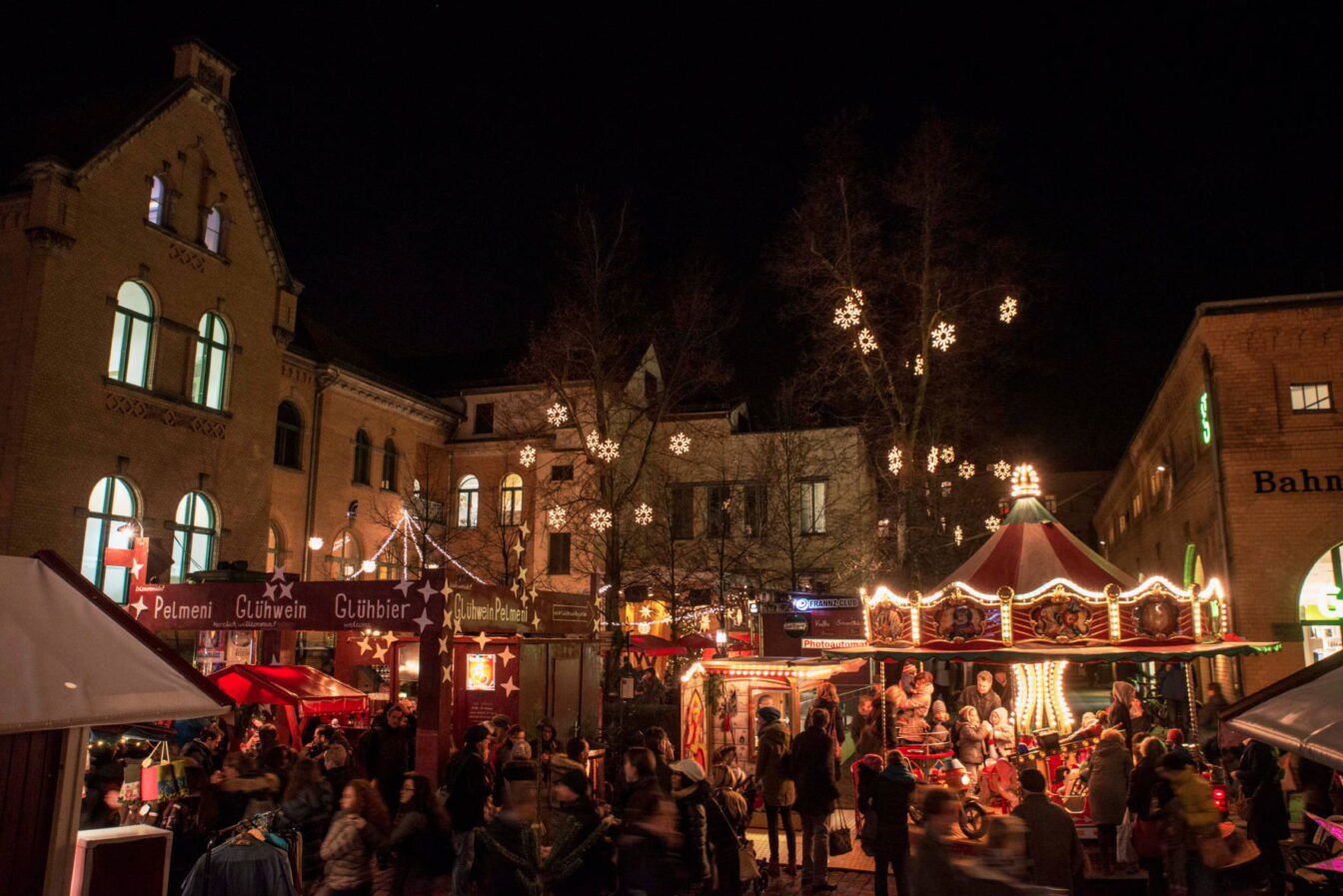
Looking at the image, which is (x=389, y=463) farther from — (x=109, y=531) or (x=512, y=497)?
(x=109, y=531)

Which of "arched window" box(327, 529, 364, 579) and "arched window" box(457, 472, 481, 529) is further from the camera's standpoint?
"arched window" box(457, 472, 481, 529)

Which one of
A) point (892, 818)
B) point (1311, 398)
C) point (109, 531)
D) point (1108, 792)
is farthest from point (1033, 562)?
point (109, 531)

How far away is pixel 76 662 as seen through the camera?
527cm

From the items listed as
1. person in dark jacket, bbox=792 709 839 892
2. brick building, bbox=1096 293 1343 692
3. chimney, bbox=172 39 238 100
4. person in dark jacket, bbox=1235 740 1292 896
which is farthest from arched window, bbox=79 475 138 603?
brick building, bbox=1096 293 1343 692

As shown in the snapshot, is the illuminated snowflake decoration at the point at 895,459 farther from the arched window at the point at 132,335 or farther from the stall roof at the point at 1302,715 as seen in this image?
the arched window at the point at 132,335

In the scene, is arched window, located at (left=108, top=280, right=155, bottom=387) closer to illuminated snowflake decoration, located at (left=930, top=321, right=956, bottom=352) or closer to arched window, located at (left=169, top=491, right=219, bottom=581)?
arched window, located at (left=169, top=491, right=219, bottom=581)

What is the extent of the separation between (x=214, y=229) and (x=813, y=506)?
20.4 m

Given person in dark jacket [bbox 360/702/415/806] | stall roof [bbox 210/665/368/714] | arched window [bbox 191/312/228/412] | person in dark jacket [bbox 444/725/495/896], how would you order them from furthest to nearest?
arched window [bbox 191/312/228/412]
stall roof [bbox 210/665/368/714]
person in dark jacket [bbox 360/702/415/806]
person in dark jacket [bbox 444/725/495/896]

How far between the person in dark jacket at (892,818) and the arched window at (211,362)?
20.6 meters

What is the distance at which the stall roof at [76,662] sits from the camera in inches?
194

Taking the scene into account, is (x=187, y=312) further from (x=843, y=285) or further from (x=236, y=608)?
(x=843, y=285)

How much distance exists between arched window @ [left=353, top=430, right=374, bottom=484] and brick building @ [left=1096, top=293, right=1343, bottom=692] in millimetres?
24437

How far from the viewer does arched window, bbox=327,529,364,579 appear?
3025 centimetres

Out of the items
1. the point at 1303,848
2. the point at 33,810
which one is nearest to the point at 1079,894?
the point at 1303,848
